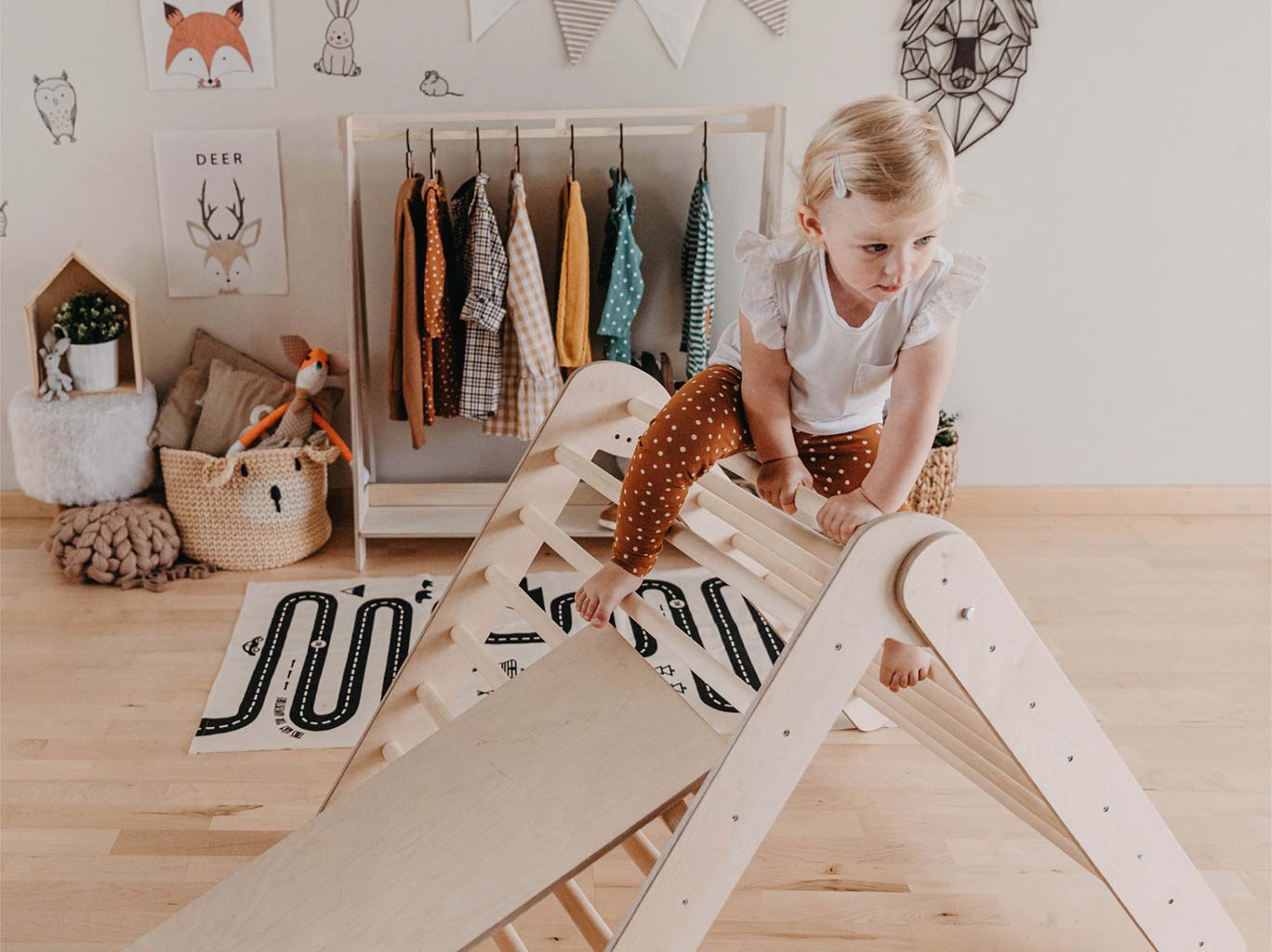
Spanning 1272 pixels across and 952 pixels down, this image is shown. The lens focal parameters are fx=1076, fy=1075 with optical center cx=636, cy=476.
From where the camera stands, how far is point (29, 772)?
2018 millimetres

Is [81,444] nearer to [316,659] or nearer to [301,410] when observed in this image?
[301,410]

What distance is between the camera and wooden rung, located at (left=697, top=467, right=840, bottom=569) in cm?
141

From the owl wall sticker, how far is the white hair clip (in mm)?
2333

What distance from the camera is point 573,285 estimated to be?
2.70 meters

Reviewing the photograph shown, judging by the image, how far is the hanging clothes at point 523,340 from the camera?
2.64 meters

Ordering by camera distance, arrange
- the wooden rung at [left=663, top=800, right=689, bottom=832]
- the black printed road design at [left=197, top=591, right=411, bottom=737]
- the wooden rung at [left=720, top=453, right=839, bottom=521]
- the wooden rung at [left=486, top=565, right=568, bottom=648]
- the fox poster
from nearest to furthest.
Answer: the wooden rung at [left=663, top=800, right=689, bottom=832]
the wooden rung at [left=720, top=453, right=839, bottom=521]
the wooden rung at [left=486, top=565, right=568, bottom=648]
the black printed road design at [left=197, top=591, right=411, bottom=737]
the fox poster

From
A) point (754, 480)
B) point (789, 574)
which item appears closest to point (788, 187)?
point (754, 480)

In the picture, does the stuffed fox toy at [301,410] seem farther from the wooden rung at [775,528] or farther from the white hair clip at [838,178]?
the white hair clip at [838,178]

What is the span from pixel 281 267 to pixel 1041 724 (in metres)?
2.38

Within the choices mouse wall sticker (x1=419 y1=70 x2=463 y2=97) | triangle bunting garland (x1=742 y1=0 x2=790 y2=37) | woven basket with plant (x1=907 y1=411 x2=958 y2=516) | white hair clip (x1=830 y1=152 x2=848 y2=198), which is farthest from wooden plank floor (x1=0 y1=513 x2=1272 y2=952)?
triangle bunting garland (x1=742 y1=0 x2=790 y2=37)

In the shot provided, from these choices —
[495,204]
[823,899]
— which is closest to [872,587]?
[823,899]

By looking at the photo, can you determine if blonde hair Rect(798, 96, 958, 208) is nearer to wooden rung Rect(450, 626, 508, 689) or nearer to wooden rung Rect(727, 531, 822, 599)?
wooden rung Rect(727, 531, 822, 599)

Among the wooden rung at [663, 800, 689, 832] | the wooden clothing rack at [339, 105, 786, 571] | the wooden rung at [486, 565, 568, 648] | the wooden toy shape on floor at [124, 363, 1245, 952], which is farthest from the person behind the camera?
the wooden clothing rack at [339, 105, 786, 571]

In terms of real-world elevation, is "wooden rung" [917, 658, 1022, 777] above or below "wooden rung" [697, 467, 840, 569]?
below
